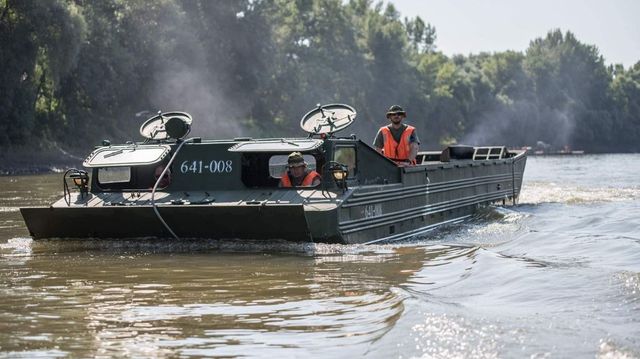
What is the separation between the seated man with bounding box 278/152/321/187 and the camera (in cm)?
1320

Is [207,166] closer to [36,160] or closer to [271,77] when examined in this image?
[36,160]

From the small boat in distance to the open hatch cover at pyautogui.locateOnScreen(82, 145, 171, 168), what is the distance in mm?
16

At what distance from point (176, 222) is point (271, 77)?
55254mm

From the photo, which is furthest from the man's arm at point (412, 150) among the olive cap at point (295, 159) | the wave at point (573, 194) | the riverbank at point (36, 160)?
the riverbank at point (36, 160)

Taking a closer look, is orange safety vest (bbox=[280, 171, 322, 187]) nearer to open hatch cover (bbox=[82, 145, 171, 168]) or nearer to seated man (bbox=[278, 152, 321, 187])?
seated man (bbox=[278, 152, 321, 187])

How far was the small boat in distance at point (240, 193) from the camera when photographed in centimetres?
1243

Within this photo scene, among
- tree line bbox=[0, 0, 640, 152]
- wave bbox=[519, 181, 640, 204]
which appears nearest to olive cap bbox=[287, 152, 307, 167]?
wave bbox=[519, 181, 640, 204]

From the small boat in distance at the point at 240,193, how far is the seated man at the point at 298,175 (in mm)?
142

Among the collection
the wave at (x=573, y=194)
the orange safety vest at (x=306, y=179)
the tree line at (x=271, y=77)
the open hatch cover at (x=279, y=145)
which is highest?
the tree line at (x=271, y=77)

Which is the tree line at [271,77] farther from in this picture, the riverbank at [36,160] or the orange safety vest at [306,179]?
the orange safety vest at [306,179]

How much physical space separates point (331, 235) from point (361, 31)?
249 feet

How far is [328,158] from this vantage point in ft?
43.0

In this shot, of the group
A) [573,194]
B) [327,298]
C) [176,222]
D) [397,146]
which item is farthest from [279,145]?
[573,194]

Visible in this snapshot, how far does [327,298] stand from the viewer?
29.7ft
